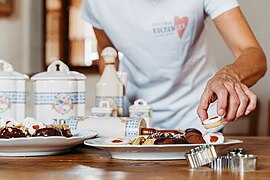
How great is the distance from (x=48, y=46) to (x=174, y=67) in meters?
2.85

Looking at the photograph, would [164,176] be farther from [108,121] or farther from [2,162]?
[108,121]

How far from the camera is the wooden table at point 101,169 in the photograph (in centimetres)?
109

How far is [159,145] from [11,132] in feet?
1.17

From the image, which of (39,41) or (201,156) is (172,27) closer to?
(201,156)

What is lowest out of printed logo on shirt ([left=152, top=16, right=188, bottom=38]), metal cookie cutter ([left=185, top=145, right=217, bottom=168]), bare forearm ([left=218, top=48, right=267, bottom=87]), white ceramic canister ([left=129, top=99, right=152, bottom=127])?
metal cookie cutter ([left=185, top=145, right=217, bottom=168])

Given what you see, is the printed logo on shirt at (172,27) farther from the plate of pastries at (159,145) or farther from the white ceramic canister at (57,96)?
the plate of pastries at (159,145)

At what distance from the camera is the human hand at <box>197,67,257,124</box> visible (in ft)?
4.33

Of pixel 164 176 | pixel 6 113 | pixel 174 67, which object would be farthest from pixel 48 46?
pixel 164 176

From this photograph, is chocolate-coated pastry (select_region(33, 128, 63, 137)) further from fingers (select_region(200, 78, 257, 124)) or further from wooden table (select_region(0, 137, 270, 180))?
fingers (select_region(200, 78, 257, 124))

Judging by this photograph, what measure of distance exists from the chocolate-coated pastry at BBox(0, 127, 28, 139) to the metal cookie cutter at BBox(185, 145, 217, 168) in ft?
1.37

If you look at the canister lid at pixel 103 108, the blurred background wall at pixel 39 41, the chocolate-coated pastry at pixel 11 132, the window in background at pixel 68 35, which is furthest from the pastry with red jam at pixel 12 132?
the window in background at pixel 68 35

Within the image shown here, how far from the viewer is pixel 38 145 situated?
1.35 meters

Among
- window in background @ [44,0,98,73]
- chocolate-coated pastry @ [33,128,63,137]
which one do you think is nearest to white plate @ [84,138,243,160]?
chocolate-coated pastry @ [33,128,63,137]

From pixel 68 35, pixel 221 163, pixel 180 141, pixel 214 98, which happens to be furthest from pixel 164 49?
pixel 68 35
